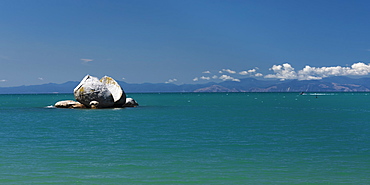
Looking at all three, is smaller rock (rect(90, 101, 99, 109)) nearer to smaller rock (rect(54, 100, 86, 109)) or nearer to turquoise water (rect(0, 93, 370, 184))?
smaller rock (rect(54, 100, 86, 109))

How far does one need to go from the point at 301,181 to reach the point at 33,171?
31.9 feet

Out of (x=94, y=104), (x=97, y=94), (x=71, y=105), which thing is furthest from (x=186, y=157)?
(x=71, y=105)

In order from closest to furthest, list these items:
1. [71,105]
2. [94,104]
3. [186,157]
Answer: [186,157] → [94,104] → [71,105]

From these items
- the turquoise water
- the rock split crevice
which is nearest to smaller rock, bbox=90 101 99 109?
the rock split crevice

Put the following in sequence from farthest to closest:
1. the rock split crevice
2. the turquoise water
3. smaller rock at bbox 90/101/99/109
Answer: smaller rock at bbox 90/101/99/109, the rock split crevice, the turquoise water

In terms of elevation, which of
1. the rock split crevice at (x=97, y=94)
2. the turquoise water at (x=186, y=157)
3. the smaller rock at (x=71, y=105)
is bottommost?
the turquoise water at (x=186, y=157)

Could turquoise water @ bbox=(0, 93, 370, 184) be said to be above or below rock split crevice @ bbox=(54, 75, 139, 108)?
below

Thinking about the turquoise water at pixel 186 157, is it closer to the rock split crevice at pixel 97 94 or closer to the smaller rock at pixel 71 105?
the rock split crevice at pixel 97 94

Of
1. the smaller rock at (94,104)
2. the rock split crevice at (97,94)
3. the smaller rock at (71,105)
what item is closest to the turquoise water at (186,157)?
the rock split crevice at (97,94)

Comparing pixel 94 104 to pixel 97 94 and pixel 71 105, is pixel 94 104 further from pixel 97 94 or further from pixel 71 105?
pixel 71 105

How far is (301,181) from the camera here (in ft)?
41.8

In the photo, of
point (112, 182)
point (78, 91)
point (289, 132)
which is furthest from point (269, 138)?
point (78, 91)

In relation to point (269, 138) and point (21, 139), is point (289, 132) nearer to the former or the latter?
point (269, 138)

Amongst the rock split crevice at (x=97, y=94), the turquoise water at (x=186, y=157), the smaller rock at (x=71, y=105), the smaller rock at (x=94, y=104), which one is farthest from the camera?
the smaller rock at (x=71, y=105)
